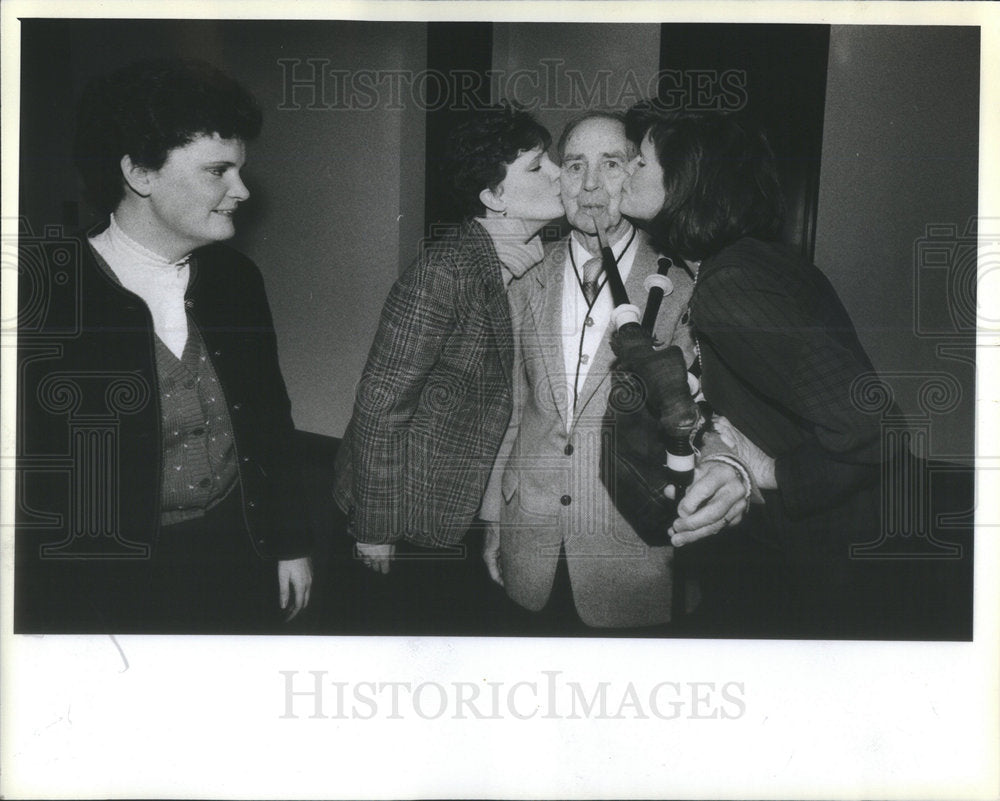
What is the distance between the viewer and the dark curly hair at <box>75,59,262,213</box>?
367cm

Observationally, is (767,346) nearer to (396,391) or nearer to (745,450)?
(745,450)

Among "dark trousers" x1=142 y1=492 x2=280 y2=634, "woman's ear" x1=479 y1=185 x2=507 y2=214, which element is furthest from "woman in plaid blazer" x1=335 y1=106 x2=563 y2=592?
"dark trousers" x1=142 y1=492 x2=280 y2=634

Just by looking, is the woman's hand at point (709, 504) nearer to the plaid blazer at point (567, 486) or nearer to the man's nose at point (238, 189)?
the plaid blazer at point (567, 486)

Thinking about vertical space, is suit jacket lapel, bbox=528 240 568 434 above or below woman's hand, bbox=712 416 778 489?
above

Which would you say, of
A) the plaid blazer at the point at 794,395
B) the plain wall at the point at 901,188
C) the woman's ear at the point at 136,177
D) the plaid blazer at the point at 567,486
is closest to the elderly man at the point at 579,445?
the plaid blazer at the point at 567,486

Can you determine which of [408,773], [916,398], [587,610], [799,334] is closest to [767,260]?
[799,334]

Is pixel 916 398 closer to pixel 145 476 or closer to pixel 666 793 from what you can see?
pixel 666 793

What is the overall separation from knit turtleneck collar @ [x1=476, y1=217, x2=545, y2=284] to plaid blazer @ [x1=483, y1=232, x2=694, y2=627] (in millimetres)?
39

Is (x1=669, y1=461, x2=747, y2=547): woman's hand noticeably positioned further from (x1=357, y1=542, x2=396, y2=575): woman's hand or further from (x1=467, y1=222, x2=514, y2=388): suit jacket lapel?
(x1=357, y1=542, x2=396, y2=575): woman's hand

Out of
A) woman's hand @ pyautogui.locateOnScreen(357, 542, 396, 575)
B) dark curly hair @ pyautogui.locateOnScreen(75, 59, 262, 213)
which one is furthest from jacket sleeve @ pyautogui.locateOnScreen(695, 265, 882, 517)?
dark curly hair @ pyautogui.locateOnScreen(75, 59, 262, 213)

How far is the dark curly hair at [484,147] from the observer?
3682mm

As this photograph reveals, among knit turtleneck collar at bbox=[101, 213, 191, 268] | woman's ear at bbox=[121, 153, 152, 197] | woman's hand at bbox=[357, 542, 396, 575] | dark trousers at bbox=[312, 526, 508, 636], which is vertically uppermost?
woman's ear at bbox=[121, 153, 152, 197]

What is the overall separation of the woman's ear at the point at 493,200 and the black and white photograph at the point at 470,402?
0.04 feet

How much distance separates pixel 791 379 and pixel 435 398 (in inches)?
42.2
